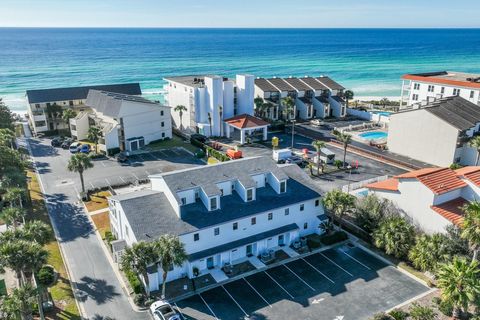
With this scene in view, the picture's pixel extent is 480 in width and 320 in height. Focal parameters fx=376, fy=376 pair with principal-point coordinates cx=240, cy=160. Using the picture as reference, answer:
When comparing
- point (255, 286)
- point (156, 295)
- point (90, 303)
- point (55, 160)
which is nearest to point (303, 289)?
point (255, 286)

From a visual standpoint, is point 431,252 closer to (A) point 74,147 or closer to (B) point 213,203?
(B) point 213,203

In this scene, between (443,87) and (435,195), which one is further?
(443,87)

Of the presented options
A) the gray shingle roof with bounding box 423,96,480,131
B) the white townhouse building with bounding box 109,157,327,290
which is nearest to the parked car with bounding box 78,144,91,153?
the white townhouse building with bounding box 109,157,327,290

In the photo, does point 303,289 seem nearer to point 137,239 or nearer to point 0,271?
point 137,239

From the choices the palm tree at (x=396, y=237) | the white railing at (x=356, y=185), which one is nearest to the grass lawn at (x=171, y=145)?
the white railing at (x=356, y=185)

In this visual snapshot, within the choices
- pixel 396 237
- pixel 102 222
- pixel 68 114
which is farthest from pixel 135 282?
pixel 68 114

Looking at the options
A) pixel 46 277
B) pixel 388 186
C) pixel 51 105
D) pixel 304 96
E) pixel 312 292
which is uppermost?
pixel 304 96
